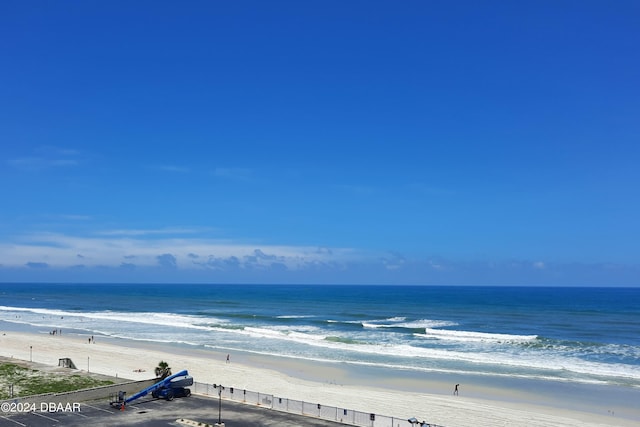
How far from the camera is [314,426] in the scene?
2769cm

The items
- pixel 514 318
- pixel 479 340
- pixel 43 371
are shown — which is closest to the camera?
pixel 43 371

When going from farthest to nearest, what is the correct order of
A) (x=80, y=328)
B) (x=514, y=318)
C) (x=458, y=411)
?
(x=514, y=318)
(x=80, y=328)
(x=458, y=411)

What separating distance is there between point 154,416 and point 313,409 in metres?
8.42

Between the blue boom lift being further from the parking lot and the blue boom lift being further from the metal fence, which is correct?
the metal fence

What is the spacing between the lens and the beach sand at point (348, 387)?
34344 mm

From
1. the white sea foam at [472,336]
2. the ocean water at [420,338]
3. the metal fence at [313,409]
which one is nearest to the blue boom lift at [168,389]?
the metal fence at [313,409]

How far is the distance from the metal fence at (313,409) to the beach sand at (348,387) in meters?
5.22

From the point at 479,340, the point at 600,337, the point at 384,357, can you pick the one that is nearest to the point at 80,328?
the point at 384,357

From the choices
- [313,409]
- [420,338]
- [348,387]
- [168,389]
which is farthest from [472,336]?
[168,389]

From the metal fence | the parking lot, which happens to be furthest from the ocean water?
the parking lot

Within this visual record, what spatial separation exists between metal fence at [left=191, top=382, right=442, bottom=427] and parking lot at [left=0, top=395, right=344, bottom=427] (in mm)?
595

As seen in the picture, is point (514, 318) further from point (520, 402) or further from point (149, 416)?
point (149, 416)

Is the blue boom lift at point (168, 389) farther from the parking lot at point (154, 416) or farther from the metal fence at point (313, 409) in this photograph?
the metal fence at point (313, 409)

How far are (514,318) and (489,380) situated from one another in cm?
6267
